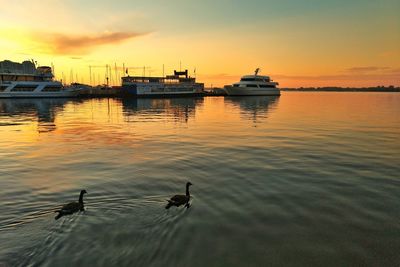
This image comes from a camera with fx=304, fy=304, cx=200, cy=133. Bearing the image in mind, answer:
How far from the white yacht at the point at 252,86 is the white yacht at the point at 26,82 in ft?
223

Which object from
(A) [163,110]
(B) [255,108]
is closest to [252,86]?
(B) [255,108]

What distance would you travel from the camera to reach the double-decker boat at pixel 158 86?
12156 centimetres

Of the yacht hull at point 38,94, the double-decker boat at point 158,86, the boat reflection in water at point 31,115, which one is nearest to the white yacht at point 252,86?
the double-decker boat at point 158,86

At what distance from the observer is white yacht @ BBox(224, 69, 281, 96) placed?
428 ft

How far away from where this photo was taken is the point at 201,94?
13738 cm

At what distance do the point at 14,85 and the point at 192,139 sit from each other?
319 ft

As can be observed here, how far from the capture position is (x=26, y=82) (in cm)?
10369

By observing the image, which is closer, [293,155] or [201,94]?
[293,155]

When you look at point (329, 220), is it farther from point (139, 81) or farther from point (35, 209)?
point (139, 81)

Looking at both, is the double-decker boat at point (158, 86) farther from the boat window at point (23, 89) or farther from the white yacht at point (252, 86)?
the boat window at point (23, 89)

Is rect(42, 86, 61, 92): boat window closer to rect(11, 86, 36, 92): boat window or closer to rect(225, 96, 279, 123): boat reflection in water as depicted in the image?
rect(11, 86, 36, 92): boat window

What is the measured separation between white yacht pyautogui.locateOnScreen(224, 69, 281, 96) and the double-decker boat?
56.8 feet

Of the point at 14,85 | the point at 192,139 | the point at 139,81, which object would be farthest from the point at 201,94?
the point at 192,139

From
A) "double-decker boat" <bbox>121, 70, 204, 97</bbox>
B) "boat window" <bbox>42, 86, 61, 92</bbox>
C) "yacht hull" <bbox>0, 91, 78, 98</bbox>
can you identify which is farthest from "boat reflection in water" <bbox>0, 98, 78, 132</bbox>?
"double-decker boat" <bbox>121, 70, 204, 97</bbox>
